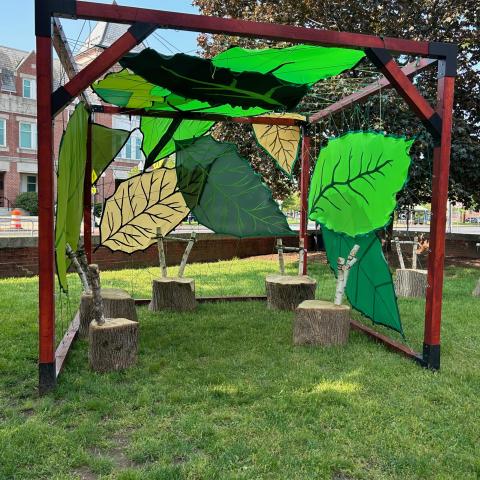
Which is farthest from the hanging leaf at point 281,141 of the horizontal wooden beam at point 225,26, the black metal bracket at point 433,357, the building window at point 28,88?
the building window at point 28,88

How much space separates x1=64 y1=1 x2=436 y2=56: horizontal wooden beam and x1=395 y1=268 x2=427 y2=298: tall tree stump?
470cm

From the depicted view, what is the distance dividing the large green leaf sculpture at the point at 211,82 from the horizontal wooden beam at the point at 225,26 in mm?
341

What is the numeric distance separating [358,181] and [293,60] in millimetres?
1588

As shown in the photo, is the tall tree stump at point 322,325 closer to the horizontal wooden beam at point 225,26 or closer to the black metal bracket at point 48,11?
the horizontal wooden beam at point 225,26

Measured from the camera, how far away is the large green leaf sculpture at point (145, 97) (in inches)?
192

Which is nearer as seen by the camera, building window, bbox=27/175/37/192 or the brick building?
the brick building

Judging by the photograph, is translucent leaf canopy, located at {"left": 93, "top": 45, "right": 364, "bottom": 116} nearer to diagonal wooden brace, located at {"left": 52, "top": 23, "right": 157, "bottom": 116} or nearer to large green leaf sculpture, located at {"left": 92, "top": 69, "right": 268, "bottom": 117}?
large green leaf sculpture, located at {"left": 92, "top": 69, "right": 268, "bottom": 117}

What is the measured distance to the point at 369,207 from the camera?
16.6 ft

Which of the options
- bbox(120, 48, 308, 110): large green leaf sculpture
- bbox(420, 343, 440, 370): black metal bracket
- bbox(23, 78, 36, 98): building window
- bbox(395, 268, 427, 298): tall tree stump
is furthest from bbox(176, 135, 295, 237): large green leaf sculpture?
bbox(23, 78, 36, 98): building window

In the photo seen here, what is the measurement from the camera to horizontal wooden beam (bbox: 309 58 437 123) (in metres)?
4.36

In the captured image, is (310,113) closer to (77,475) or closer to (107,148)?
(107,148)

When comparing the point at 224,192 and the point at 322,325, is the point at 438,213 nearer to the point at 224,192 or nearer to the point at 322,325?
the point at 322,325

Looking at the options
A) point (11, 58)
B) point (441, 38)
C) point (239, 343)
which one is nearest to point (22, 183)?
point (11, 58)

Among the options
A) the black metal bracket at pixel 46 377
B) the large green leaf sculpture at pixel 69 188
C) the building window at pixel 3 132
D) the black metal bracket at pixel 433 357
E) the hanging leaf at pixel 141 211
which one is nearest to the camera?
the black metal bracket at pixel 46 377
